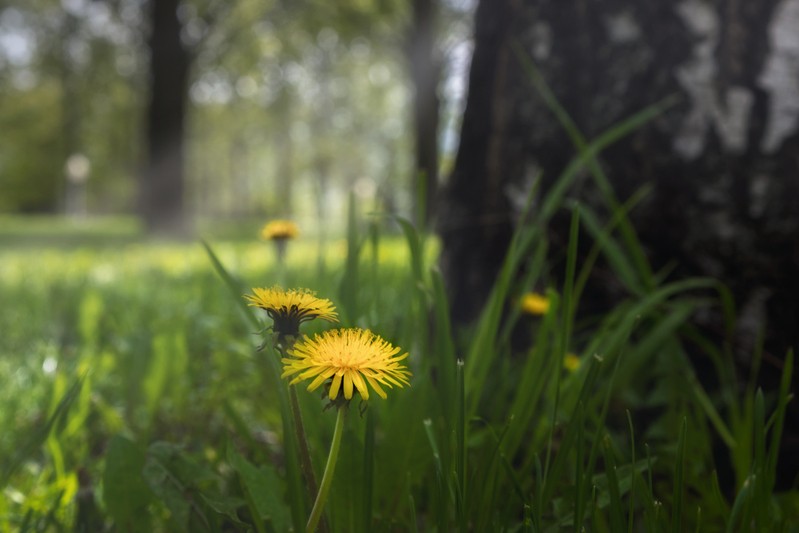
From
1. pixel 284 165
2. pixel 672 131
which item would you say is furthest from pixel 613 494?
pixel 284 165

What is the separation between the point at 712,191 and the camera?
1365 millimetres

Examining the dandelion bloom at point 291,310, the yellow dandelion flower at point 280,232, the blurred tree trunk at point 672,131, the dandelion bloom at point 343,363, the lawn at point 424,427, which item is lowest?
the lawn at point 424,427

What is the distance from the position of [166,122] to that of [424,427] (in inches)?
393

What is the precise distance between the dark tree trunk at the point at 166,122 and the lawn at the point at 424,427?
27.8 ft

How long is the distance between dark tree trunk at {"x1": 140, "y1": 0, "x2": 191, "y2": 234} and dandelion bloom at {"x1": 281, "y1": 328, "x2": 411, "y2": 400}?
33.0 ft

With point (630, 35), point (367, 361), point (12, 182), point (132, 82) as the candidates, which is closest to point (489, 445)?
point (367, 361)

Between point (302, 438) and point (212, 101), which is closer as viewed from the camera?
point (302, 438)

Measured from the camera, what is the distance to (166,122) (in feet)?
32.7

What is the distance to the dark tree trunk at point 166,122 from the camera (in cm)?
959

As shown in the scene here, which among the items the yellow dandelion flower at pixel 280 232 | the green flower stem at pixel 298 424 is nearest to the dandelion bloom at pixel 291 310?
the green flower stem at pixel 298 424

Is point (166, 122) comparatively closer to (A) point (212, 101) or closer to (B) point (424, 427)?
(B) point (424, 427)

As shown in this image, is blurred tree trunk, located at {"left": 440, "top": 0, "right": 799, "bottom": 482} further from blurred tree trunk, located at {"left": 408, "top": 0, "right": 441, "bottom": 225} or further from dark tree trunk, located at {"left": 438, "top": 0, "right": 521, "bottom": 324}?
blurred tree trunk, located at {"left": 408, "top": 0, "right": 441, "bottom": 225}

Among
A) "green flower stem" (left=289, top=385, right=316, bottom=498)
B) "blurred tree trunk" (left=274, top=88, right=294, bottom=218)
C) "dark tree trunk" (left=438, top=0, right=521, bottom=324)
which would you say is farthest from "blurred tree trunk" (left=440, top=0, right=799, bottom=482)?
"blurred tree trunk" (left=274, top=88, right=294, bottom=218)

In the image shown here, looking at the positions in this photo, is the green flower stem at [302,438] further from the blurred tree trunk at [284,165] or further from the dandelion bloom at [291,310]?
the blurred tree trunk at [284,165]
